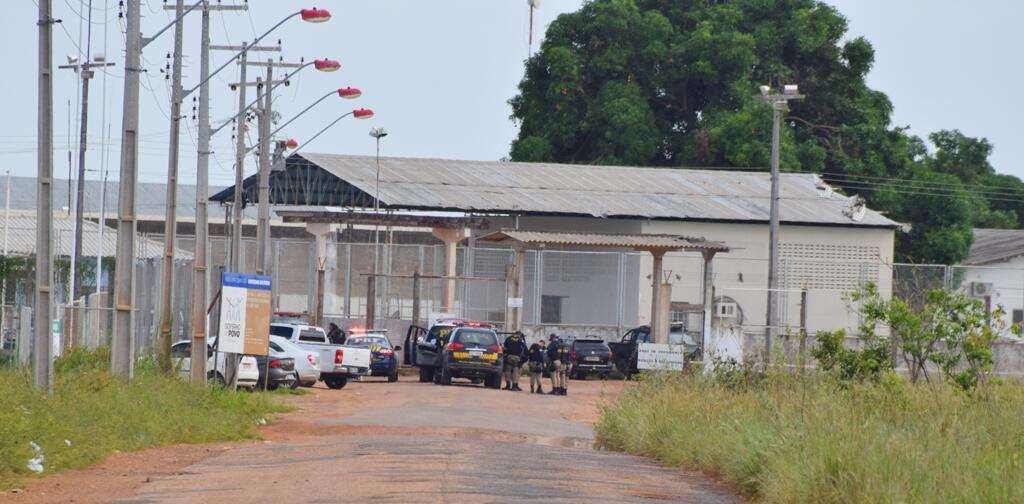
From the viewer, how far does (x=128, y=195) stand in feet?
82.6

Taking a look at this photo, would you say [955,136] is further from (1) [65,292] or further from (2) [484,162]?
(1) [65,292]

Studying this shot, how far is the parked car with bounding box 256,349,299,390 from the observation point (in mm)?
36688

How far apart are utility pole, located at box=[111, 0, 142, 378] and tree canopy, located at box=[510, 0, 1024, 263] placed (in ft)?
152

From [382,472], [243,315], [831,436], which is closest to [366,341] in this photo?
[243,315]

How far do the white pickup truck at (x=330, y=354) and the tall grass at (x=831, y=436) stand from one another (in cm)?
1551

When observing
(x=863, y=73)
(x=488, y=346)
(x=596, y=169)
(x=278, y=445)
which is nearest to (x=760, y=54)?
(x=863, y=73)

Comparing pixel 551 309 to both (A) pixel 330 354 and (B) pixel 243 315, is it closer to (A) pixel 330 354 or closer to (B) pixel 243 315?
(A) pixel 330 354

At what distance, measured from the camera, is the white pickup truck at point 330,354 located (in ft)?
131

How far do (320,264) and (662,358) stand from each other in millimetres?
25032

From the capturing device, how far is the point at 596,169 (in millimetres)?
65688

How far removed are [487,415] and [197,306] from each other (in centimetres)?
571

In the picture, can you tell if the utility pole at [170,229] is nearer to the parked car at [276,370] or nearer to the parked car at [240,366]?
the parked car at [240,366]

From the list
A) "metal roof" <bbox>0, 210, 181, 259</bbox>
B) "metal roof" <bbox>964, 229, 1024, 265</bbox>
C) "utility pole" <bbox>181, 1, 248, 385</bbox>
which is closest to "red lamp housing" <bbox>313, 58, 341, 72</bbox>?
"utility pole" <bbox>181, 1, 248, 385</bbox>

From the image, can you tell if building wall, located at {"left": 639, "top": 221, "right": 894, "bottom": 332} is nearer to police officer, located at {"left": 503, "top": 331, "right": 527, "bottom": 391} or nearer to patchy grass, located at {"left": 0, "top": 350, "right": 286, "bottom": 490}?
police officer, located at {"left": 503, "top": 331, "right": 527, "bottom": 391}
